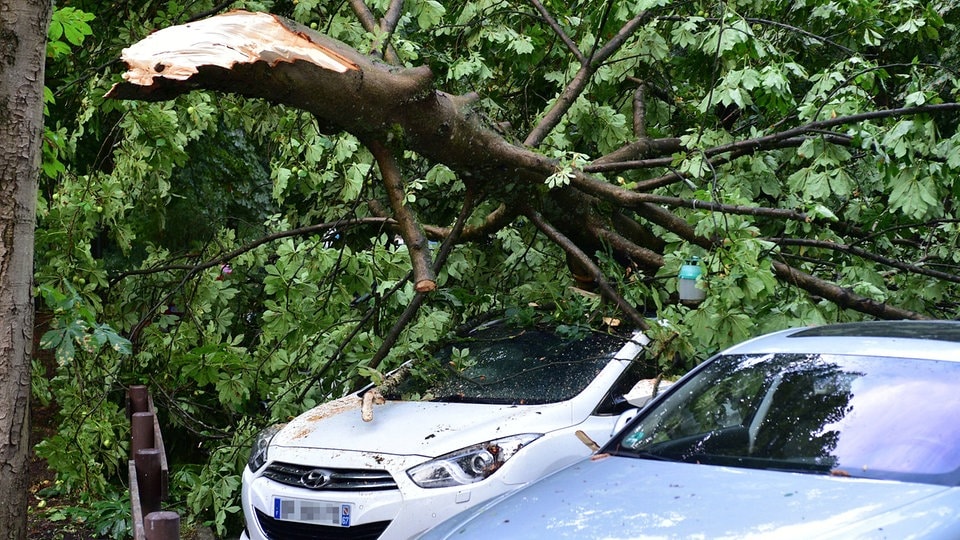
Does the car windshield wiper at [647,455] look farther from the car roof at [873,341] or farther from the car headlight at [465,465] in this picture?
the car headlight at [465,465]

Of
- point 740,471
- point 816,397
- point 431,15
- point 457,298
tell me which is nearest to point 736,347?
point 816,397

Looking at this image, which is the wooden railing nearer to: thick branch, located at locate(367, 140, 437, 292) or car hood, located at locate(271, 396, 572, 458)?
car hood, located at locate(271, 396, 572, 458)

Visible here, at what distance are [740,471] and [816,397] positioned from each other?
521 mm

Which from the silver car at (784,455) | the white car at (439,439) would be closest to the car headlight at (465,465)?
the white car at (439,439)

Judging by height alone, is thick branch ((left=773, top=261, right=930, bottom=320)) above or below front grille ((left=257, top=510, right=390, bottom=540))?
above

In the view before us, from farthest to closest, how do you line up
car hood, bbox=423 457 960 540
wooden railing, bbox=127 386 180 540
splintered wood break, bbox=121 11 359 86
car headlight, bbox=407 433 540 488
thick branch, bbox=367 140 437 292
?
1. thick branch, bbox=367 140 437 292
2. car headlight, bbox=407 433 540 488
3. splintered wood break, bbox=121 11 359 86
4. wooden railing, bbox=127 386 180 540
5. car hood, bbox=423 457 960 540

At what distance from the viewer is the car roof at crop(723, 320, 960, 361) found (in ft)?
12.8

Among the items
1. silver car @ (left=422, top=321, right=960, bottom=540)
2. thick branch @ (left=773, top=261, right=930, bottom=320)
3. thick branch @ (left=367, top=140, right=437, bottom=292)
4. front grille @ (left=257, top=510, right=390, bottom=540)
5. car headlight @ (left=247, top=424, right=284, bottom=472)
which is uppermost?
thick branch @ (left=367, top=140, right=437, bottom=292)

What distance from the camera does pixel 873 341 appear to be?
161 inches

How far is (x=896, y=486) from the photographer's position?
10.8 feet

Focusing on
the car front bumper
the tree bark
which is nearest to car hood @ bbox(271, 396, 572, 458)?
the car front bumper

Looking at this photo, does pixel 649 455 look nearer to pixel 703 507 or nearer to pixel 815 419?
pixel 815 419

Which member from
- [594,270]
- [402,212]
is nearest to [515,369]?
[594,270]

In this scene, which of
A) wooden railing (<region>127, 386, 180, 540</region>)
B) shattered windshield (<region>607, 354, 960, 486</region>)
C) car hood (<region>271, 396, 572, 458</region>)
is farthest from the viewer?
car hood (<region>271, 396, 572, 458</region>)
